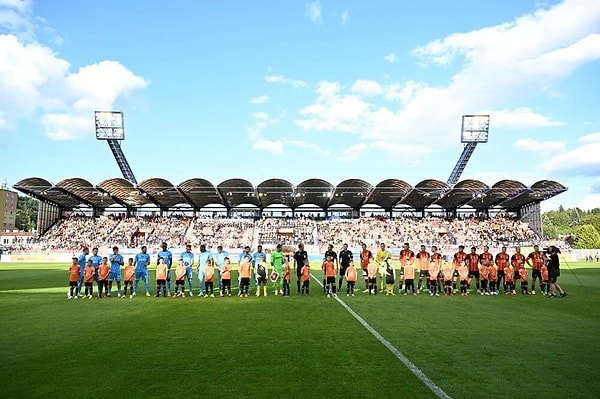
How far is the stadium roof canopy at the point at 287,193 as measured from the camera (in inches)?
1919

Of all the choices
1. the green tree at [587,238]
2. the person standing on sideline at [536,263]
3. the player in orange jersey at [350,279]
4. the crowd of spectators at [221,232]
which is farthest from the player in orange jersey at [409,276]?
the green tree at [587,238]

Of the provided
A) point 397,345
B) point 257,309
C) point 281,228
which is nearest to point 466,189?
point 281,228

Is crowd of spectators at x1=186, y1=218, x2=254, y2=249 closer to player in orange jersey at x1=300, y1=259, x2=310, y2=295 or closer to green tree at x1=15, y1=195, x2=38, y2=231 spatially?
player in orange jersey at x1=300, y1=259, x2=310, y2=295

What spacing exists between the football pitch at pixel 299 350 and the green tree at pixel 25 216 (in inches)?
4295

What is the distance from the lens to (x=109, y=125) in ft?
195

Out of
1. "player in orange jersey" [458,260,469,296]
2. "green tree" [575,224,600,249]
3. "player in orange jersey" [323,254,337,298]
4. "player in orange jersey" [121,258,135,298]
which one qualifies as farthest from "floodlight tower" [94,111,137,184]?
"green tree" [575,224,600,249]

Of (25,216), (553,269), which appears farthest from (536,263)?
(25,216)

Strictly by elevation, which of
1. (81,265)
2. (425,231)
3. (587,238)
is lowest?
(81,265)

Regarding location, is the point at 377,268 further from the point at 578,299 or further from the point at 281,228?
the point at 281,228

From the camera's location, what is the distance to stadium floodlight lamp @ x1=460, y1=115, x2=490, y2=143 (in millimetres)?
60062

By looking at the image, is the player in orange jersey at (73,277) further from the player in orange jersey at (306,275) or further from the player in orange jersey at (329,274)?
the player in orange jersey at (329,274)

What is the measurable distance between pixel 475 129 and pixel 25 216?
10114cm

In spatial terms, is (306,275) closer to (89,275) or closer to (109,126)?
(89,275)

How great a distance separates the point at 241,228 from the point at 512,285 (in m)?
42.0
